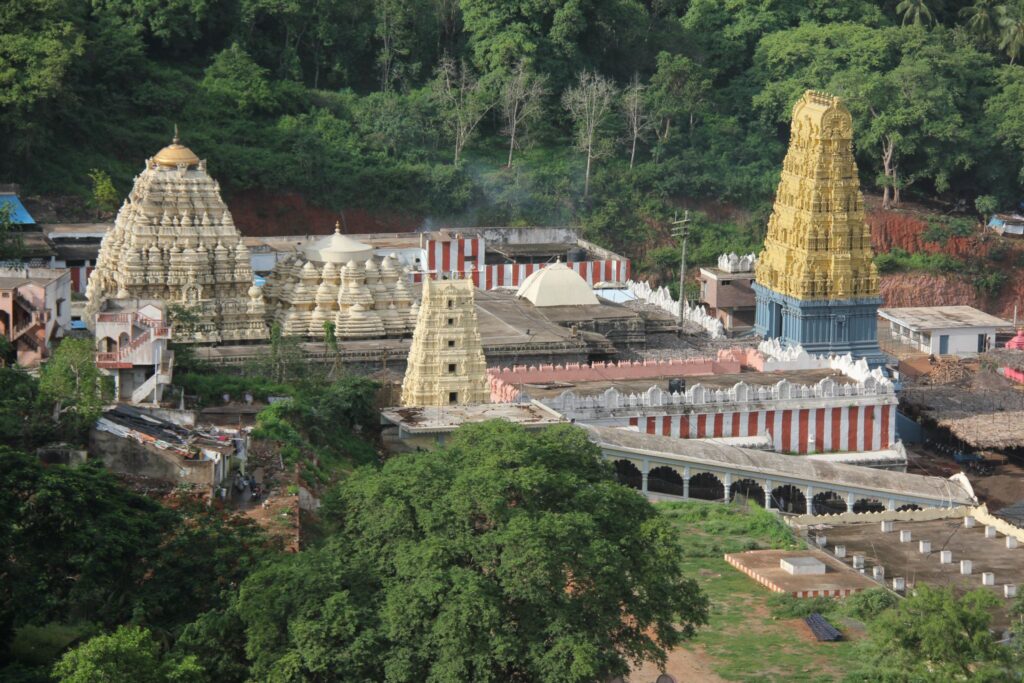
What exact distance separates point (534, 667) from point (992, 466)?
32.4 meters

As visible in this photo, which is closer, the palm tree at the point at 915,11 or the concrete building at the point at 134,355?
the concrete building at the point at 134,355

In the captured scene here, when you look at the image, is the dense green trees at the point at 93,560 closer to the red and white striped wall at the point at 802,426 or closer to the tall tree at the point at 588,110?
the red and white striped wall at the point at 802,426

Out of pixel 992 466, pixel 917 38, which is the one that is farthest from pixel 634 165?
pixel 992 466

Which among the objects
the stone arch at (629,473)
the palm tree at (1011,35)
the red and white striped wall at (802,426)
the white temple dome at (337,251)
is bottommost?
the stone arch at (629,473)

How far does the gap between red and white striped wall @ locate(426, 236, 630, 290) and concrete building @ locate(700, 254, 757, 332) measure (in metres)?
3.33

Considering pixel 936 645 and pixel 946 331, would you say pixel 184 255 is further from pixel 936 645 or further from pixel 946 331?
pixel 936 645

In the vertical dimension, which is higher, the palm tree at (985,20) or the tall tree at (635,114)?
the palm tree at (985,20)

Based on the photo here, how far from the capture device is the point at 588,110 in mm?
101625

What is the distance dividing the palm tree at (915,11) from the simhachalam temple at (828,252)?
3230 centimetres

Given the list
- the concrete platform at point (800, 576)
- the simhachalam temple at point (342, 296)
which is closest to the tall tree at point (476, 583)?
the concrete platform at point (800, 576)

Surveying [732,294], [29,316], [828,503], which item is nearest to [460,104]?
[732,294]

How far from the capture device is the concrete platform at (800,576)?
187ft

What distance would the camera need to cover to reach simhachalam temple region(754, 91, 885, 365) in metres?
79.4

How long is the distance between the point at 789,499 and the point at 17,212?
3198 cm
